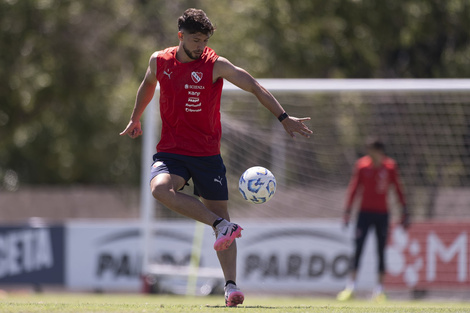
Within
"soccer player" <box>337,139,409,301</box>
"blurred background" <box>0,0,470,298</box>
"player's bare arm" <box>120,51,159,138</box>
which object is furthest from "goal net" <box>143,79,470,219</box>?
"player's bare arm" <box>120,51,159,138</box>

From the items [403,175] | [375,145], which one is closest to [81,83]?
[403,175]

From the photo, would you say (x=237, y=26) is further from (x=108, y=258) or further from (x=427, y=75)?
(x=108, y=258)

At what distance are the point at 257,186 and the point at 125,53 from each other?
17698mm

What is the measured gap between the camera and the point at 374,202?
12297 millimetres

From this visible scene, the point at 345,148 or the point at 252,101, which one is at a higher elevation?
the point at 252,101

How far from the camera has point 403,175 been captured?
50.4 feet

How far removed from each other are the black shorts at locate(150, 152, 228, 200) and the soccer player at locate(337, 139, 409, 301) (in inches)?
216

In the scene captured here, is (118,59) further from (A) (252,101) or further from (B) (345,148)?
(B) (345,148)

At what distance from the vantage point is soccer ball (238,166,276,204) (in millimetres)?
7137

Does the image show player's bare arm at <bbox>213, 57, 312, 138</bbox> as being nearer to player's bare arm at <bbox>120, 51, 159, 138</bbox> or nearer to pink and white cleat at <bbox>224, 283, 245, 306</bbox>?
player's bare arm at <bbox>120, 51, 159, 138</bbox>

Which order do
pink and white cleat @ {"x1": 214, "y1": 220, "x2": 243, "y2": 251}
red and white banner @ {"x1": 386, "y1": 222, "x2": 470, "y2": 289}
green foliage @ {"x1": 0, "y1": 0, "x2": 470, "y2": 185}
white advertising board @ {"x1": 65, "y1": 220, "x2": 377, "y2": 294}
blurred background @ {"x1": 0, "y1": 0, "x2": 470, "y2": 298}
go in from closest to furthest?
pink and white cleat @ {"x1": 214, "y1": 220, "x2": 243, "y2": 251} < red and white banner @ {"x1": 386, "y1": 222, "x2": 470, "y2": 289} < white advertising board @ {"x1": 65, "y1": 220, "x2": 377, "y2": 294} < blurred background @ {"x1": 0, "y1": 0, "x2": 470, "y2": 298} < green foliage @ {"x1": 0, "y1": 0, "x2": 470, "y2": 185}

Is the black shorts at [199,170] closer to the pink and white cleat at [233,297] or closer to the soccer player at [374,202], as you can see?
the pink and white cleat at [233,297]

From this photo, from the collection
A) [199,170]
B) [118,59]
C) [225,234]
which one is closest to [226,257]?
[225,234]

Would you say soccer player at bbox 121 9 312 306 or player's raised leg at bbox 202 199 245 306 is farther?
player's raised leg at bbox 202 199 245 306
